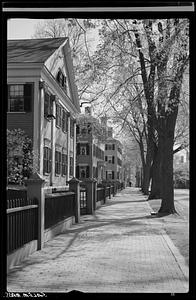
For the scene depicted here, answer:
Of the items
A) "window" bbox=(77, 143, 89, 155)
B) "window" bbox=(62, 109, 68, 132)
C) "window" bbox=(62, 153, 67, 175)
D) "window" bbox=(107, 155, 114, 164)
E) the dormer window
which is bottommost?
"window" bbox=(62, 153, 67, 175)

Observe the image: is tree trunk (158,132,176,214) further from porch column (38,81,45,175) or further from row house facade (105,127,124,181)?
row house facade (105,127,124,181)

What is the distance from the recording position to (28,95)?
19.9 m

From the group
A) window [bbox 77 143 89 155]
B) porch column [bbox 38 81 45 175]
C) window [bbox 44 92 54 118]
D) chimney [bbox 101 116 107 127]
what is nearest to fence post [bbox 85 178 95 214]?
porch column [bbox 38 81 45 175]

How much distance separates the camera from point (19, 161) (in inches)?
636

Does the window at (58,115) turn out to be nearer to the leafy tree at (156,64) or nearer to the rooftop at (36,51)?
the rooftop at (36,51)

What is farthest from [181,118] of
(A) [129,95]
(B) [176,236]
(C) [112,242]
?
(C) [112,242]

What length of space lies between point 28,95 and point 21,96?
0.32m

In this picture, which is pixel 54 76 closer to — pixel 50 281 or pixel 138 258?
pixel 138 258

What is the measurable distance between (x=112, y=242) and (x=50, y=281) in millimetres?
4153

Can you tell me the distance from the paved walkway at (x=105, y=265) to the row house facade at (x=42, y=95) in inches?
297

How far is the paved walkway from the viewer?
602cm

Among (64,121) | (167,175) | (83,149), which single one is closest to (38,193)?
(167,175)

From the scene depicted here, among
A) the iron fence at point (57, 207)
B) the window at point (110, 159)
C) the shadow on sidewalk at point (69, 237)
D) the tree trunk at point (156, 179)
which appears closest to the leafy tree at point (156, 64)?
the shadow on sidewalk at point (69, 237)
